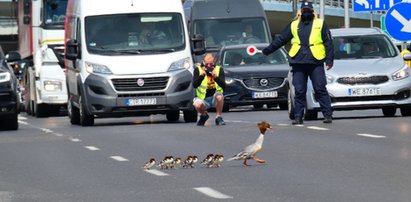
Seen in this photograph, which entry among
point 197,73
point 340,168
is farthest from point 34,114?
point 340,168

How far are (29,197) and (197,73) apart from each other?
13.8m

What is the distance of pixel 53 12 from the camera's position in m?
39.0

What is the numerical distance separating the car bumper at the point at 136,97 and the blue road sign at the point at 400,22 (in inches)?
183

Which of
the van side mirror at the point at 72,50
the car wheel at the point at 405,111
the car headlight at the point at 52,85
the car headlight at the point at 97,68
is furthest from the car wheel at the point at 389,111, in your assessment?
the car headlight at the point at 52,85

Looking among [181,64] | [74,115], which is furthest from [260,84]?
[181,64]

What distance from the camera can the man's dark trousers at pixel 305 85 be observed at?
24.1 m

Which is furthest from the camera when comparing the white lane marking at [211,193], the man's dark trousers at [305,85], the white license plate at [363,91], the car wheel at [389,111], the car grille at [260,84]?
the car grille at [260,84]

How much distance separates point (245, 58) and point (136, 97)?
27.6 feet

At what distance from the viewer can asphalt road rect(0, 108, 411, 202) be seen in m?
12.4

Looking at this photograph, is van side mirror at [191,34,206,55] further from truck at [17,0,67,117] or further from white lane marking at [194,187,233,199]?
white lane marking at [194,187,233,199]

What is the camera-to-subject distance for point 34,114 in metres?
41.0

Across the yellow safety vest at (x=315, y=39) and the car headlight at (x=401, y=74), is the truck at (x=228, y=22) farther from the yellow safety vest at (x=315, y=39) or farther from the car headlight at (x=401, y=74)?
the yellow safety vest at (x=315, y=39)

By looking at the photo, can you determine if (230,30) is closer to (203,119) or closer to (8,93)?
(8,93)

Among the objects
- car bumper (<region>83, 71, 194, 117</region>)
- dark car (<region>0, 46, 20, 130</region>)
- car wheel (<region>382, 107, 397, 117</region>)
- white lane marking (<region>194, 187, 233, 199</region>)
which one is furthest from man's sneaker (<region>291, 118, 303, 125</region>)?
white lane marking (<region>194, 187, 233, 199</region>)
